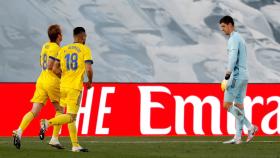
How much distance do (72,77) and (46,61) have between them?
840 millimetres

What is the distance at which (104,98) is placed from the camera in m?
16.4

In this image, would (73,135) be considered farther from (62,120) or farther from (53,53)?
(53,53)

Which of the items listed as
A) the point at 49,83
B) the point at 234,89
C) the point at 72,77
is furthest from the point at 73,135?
the point at 234,89

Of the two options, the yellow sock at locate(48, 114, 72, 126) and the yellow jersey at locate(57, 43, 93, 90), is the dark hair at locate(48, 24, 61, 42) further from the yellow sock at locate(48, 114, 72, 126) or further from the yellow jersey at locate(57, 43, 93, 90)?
the yellow sock at locate(48, 114, 72, 126)

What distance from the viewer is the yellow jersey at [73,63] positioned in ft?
36.3

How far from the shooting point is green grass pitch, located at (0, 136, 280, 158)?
10.8 meters

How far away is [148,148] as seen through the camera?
12289 millimetres

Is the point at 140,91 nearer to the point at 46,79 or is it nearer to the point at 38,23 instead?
the point at 46,79

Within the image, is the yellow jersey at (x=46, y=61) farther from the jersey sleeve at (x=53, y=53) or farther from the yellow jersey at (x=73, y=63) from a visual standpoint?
the yellow jersey at (x=73, y=63)

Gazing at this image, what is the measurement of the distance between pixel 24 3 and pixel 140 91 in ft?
31.1

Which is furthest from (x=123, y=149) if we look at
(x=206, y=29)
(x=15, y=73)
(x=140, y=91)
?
(x=206, y=29)

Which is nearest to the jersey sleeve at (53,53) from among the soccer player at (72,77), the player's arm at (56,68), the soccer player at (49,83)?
the soccer player at (49,83)

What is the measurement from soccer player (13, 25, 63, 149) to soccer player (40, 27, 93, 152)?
22.1 inches

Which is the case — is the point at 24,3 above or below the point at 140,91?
above
